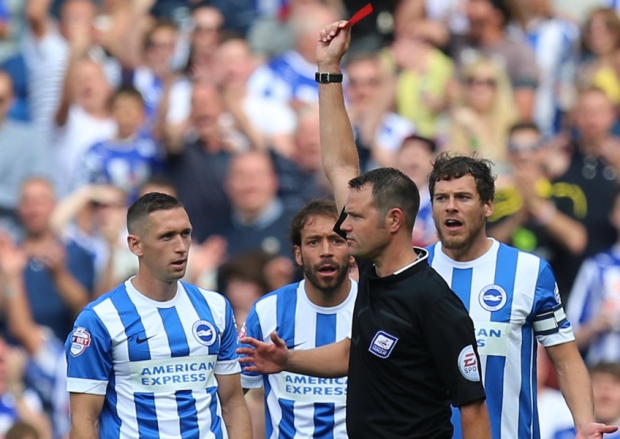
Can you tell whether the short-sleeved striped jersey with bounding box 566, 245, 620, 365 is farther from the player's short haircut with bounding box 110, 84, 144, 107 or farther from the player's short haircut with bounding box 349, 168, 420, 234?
the player's short haircut with bounding box 349, 168, 420, 234

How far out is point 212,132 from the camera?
11023 millimetres

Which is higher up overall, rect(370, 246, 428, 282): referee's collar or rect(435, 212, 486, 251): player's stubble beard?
rect(435, 212, 486, 251): player's stubble beard

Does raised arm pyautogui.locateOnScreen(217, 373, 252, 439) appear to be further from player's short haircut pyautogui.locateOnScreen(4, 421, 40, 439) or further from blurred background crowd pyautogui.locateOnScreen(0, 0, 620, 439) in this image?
player's short haircut pyautogui.locateOnScreen(4, 421, 40, 439)

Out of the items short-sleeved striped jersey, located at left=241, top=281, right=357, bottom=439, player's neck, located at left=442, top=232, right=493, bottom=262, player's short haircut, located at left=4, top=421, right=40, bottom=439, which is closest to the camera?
player's neck, located at left=442, top=232, right=493, bottom=262

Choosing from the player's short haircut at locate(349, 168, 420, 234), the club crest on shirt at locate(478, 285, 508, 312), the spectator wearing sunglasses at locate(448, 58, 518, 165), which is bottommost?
the club crest on shirt at locate(478, 285, 508, 312)

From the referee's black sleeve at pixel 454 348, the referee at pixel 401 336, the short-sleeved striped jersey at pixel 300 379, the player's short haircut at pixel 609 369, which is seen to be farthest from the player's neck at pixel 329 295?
the player's short haircut at pixel 609 369

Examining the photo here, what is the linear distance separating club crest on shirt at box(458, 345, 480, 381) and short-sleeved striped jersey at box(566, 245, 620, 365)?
475cm

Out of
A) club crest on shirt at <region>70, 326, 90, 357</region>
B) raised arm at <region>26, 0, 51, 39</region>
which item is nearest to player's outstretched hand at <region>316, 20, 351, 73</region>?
club crest on shirt at <region>70, 326, 90, 357</region>

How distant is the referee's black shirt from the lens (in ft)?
16.4

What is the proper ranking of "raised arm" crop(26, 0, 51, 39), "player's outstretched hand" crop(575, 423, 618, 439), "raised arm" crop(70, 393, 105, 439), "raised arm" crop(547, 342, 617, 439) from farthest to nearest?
"raised arm" crop(26, 0, 51, 39) < "raised arm" crop(547, 342, 617, 439) < "raised arm" crop(70, 393, 105, 439) < "player's outstretched hand" crop(575, 423, 618, 439)

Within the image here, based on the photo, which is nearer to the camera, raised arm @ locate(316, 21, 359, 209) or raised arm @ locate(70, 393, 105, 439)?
raised arm @ locate(70, 393, 105, 439)

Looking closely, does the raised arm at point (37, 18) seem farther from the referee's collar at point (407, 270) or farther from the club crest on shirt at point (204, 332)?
the referee's collar at point (407, 270)

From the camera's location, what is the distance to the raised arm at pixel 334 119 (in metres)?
6.09

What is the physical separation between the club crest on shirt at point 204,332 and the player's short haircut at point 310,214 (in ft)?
2.88
